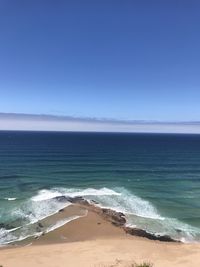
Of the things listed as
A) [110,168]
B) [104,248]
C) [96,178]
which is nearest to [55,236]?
[104,248]

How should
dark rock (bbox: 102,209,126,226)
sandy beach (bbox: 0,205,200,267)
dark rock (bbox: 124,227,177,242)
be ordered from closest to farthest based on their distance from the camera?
1. sandy beach (bbox: 0,205,200,267)
2. dark rock (bbox: 124,227,177,242)
3. dark rock (bbox: 102,209,126,226)

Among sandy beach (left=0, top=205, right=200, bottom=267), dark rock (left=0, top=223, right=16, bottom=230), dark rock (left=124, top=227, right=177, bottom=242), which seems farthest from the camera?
dark rock (left=0, top=223, right=16, bottom=230)

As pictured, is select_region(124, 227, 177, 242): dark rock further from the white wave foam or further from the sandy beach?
the white wave foam

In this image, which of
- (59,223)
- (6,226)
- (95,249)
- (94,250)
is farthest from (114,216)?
(6,226)

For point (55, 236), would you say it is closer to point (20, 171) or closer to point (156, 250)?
point (156, 250)

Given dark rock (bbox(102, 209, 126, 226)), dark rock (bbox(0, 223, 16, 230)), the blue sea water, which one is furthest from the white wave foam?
dark rock (bbox(0, 223, 16, 230))

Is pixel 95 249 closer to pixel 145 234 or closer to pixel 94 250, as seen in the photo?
pixel 94 250

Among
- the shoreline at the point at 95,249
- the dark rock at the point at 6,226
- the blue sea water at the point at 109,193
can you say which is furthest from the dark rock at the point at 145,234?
the dark rock at the point at 6,226

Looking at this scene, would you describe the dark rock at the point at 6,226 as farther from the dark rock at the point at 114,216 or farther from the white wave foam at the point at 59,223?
the dark rock at the point at 114,216
